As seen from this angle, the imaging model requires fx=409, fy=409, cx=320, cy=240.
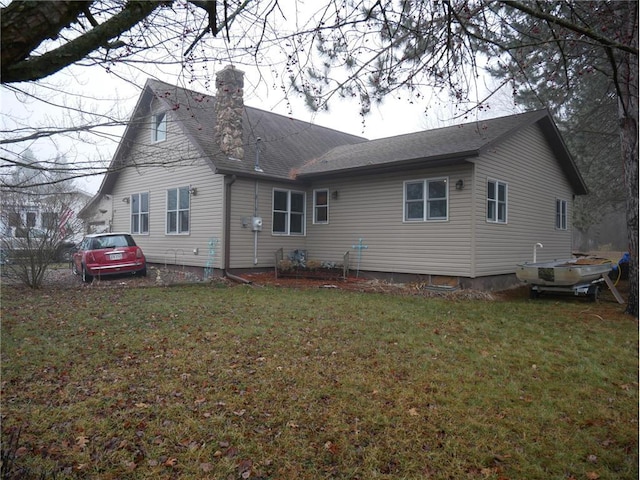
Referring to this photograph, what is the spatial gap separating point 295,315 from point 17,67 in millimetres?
6121

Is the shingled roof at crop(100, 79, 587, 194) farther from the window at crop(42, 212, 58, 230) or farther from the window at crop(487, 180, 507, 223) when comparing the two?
the window at crop(42, 212, 58, 230)

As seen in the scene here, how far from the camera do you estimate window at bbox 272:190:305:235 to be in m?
14.2

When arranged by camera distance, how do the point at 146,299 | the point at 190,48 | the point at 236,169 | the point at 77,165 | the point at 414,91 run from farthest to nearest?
1. the point at 236,169
2. the point at 146,299
3. the point at 77,165
4. the point at 414,91
5. the point at 190,48

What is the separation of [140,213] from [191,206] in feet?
12.5

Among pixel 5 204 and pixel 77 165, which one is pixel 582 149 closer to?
pixel 77 165

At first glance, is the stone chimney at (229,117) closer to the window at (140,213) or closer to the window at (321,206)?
the window at (321,206)

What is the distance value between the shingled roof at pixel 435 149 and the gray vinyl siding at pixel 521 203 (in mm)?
444

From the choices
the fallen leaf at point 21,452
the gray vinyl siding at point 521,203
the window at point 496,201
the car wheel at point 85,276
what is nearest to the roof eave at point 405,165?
the gray vinyl siding at point 521,203

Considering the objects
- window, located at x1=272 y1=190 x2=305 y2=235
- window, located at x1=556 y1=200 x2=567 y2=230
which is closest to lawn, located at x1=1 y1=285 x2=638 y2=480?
window, located at x1=272 y1=190 x2=305 y2=235

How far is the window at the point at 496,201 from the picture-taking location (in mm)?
11570

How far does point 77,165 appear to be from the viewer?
5.42 m

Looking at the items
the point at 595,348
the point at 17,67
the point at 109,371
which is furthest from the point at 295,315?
the point at 17,67

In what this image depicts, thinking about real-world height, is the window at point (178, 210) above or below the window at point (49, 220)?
above

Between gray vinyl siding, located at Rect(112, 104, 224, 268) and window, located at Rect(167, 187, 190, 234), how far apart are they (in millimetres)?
211
